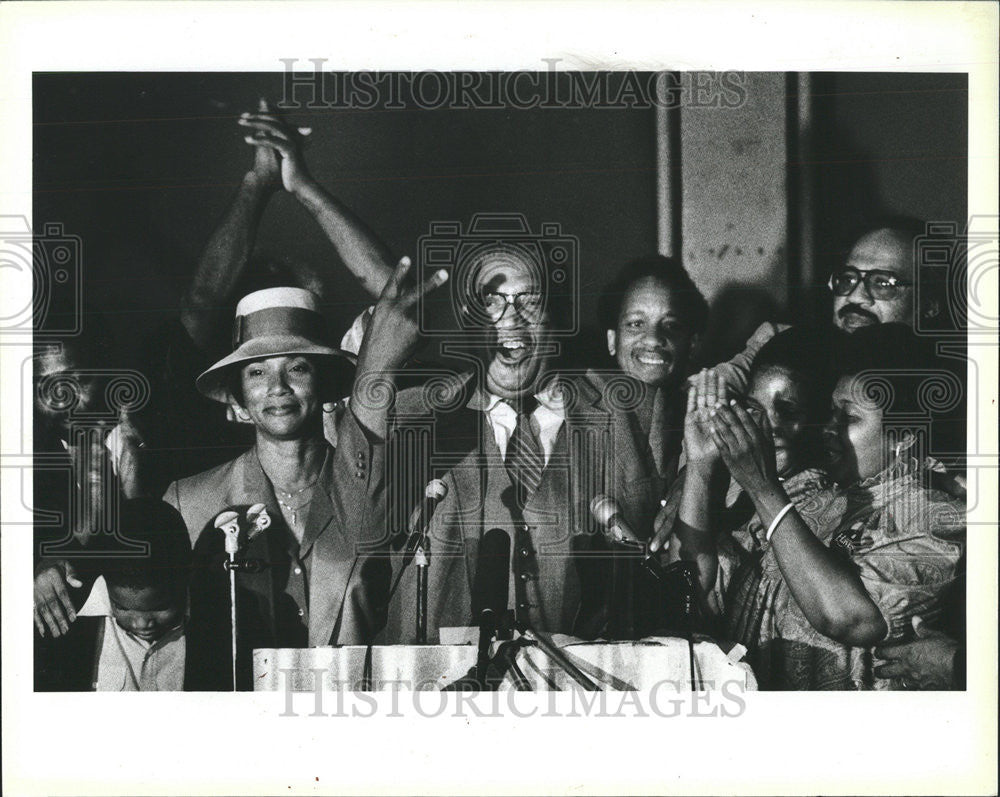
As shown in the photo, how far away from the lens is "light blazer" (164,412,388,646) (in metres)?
2.92

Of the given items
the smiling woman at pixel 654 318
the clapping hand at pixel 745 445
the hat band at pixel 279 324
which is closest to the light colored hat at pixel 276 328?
the hat band at pixel 279 324

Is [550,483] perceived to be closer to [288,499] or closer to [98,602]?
[288,499]

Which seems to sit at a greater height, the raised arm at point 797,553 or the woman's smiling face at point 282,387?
the woman's smiling face at point 282,387

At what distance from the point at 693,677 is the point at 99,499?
1651mm

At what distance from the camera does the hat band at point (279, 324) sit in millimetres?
2922

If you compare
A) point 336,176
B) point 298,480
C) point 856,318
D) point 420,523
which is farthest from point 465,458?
point 856,318

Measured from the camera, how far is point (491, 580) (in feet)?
9.55

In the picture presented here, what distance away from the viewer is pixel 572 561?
115 inches

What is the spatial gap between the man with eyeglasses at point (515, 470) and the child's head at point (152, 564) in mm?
566

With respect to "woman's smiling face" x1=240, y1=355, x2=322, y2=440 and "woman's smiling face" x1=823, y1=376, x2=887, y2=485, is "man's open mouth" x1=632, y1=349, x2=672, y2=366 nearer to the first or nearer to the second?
"woman's smiling face" x1=823, y1=376, x2=887, y2=485

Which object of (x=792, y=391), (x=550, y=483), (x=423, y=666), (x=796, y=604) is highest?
(x=792, y=391)

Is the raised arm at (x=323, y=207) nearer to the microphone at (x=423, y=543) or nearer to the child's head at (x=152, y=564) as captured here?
the microphone at (x=423, y=543)

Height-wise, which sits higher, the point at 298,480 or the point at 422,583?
the point at 298,480

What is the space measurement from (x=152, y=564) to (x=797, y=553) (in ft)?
5.62
